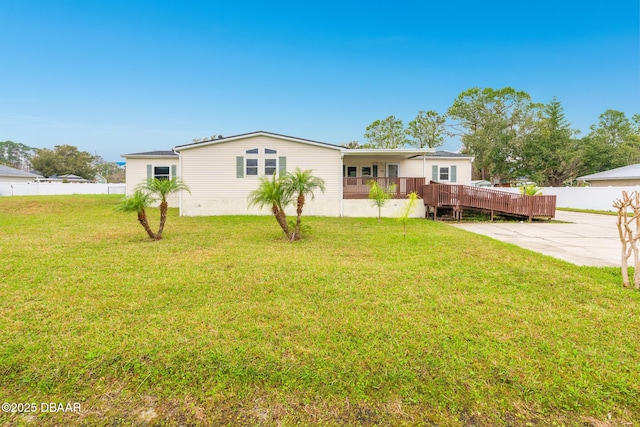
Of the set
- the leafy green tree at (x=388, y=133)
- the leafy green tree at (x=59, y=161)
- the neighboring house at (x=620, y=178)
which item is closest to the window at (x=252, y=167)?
the neighboring house at (x=620, y=178)

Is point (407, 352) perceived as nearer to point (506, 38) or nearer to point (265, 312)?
point (265, 312)


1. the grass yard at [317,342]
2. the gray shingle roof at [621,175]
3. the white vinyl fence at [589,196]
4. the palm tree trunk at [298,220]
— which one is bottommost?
the grass yard at [317,342]

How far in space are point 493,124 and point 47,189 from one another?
44369 millimetres

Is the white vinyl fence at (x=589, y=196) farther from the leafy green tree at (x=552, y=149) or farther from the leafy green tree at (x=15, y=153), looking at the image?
the leafy green tree at (x=15, y=153)

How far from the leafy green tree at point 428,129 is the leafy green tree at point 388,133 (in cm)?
116

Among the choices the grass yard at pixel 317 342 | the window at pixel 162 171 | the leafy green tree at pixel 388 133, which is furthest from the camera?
the leafy green tree at pixel 388 133

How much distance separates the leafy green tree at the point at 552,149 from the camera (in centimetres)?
2781

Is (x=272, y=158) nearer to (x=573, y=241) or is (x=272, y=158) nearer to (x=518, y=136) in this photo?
(x=573, y=241)

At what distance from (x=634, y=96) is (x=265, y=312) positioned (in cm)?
4822

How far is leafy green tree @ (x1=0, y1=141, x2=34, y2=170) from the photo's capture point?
235 feet

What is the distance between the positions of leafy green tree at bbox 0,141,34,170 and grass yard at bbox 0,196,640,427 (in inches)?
3735

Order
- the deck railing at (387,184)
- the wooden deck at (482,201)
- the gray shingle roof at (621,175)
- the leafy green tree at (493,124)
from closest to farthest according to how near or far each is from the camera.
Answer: the wooden deck at (482,201), the deck railing at (387,184), the gray shingle roof at (621,175), the leafy green tree at (493,124)

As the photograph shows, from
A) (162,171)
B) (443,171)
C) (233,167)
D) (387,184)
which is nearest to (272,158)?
(233,167)

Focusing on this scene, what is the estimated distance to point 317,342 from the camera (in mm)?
3033
